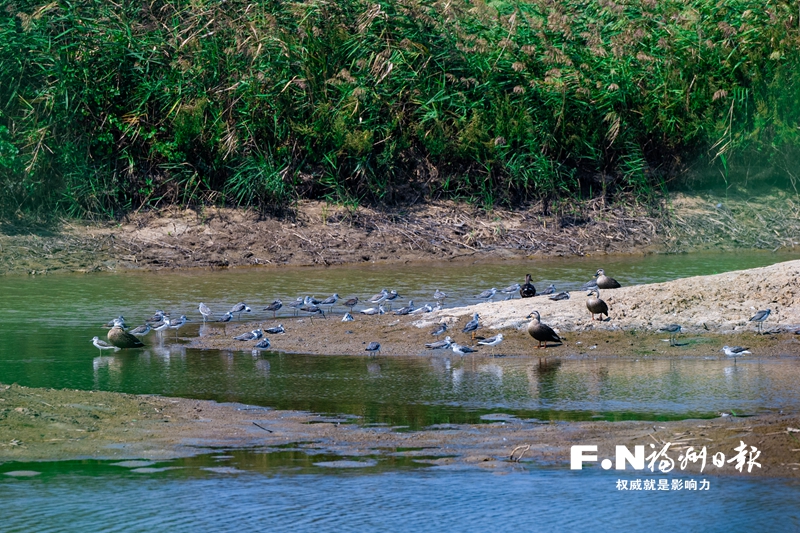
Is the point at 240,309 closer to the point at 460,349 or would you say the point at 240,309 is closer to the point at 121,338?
the point at 121,338

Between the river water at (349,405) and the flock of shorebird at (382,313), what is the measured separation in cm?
25

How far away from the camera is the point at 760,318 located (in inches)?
570

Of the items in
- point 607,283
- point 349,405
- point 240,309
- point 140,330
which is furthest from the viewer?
point 607,283

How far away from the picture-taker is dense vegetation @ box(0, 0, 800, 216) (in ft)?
77.4

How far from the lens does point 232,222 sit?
76.9 feet

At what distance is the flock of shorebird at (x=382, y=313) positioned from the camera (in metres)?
14.5

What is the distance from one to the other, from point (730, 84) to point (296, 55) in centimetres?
1012

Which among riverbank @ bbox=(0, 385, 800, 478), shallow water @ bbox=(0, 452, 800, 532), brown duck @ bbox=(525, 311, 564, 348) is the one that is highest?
brown duck @ bbox=(525, 311, 564, 348)

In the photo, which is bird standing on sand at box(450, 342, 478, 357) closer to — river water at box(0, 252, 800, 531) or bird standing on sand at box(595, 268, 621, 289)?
river water at box(0, 252, 800, 531)

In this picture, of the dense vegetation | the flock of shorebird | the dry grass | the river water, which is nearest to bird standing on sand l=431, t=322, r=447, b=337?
the flock of shorebird

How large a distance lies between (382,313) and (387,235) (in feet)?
21.8

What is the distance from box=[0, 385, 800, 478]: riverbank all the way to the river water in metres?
0.30

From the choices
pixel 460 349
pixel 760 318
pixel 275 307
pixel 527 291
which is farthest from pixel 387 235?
pixel 760 318

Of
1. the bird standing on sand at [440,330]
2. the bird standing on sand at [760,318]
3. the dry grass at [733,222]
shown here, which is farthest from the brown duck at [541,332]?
the dry grass at [733,222]
